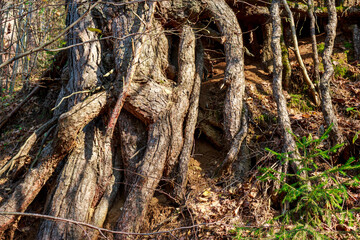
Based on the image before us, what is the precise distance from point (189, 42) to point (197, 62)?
42cm

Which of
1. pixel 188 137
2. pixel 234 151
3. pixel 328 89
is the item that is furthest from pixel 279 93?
pixel 188 137

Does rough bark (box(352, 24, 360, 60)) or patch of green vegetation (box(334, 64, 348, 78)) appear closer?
patch of green vegetation (box(334, 64, 348, 78))

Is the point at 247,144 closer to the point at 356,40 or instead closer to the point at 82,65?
the point at 82,65

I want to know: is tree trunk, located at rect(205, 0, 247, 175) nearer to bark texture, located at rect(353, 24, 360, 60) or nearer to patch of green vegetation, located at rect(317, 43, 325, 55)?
patch of green vegetation, located at rect(317, 43, 325, 55)

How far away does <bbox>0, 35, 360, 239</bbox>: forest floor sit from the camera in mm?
3451

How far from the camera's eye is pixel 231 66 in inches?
184

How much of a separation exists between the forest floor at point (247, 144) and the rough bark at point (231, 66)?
0.36 m

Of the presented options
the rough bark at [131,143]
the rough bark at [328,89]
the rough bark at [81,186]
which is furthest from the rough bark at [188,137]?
the rough bark at [328,89]

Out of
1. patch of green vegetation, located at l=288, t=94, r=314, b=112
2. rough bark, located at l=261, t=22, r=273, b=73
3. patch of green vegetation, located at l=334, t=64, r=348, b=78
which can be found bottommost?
patch of green vegetation, located at l=288, t=94, r=314, b=112

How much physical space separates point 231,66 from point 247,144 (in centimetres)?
140

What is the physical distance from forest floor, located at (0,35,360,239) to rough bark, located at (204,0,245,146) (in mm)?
363

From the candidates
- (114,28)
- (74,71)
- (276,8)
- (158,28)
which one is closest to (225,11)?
(276,8)

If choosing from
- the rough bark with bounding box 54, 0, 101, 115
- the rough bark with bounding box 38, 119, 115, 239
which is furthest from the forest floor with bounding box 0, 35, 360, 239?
the rough bark with bounding box 54, 0, 101, 115

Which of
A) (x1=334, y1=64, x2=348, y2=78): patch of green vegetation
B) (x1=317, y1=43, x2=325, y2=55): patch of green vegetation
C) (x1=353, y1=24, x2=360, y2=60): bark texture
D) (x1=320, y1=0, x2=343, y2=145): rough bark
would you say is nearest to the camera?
(x1=320, y1=0, x2=343, y2=145): rough bark
